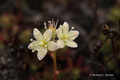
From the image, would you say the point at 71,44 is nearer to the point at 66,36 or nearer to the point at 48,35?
the point at 66,36

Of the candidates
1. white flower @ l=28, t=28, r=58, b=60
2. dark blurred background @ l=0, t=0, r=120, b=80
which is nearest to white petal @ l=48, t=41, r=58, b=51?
white flower @ l=28, t=28, r=58, b=60

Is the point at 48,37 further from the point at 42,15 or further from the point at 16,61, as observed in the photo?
the point at 42,15

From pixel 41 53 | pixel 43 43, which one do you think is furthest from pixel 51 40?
pixel 41 53

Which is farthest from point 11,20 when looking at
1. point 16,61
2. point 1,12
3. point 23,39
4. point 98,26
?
point 98,26

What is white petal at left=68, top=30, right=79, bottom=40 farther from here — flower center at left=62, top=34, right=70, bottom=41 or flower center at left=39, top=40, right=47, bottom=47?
flower center at left=39, top=40, right=47, bottom=47

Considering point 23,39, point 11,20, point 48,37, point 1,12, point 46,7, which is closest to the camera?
point 48,37

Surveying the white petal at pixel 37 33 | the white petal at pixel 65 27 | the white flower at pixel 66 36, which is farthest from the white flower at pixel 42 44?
the white petal at pixel 65 27
